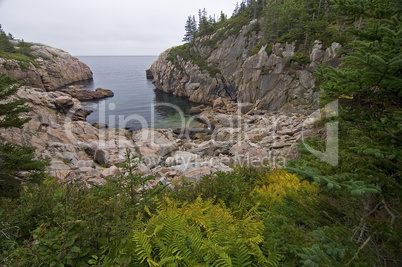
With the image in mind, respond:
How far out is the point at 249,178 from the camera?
641 centimetres

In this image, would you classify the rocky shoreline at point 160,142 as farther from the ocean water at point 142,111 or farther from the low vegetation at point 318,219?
the low vegetation at point 318,219

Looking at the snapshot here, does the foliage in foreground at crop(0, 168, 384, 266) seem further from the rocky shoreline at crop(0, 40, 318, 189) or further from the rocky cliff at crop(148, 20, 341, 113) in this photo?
the rocky cliff at crop(148, 20, 341, 113)

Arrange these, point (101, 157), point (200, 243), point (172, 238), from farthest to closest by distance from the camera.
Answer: point (101, 157)
point (172, 238)
point (200, 243)

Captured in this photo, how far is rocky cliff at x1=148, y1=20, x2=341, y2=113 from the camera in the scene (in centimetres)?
2606

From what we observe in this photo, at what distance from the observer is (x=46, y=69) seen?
51438mm

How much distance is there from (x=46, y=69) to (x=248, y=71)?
4934cm

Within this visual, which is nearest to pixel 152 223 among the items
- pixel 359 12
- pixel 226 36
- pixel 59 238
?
pixel 59 238

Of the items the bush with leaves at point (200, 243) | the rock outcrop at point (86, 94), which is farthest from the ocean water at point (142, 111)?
the bush with leaves at point (200, 243)

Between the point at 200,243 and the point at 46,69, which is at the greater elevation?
the point at 46,69

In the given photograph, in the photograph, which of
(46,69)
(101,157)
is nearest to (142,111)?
(101,157)

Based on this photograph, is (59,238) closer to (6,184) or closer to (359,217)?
(359,217)

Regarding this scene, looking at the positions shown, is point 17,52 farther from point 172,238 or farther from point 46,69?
point 172,238

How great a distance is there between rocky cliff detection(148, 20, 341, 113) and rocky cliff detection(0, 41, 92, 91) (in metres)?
25.2

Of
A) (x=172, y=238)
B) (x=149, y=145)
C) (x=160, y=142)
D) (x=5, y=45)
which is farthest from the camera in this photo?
(x=5, y=45)
